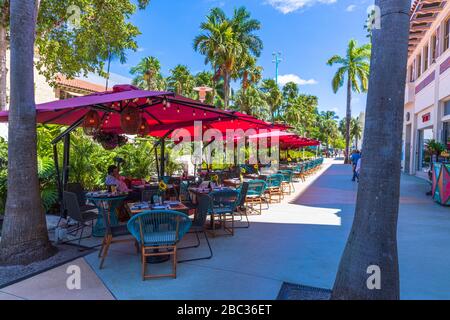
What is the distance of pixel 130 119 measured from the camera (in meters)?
6.05

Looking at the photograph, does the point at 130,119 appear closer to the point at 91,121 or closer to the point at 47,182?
the point at 91,121

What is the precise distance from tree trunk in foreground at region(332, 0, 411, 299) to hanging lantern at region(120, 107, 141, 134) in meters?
4.53

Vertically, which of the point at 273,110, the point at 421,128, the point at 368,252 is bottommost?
the point at 368,252

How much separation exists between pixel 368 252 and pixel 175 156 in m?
12.5

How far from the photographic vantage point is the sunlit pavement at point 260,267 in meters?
3.56

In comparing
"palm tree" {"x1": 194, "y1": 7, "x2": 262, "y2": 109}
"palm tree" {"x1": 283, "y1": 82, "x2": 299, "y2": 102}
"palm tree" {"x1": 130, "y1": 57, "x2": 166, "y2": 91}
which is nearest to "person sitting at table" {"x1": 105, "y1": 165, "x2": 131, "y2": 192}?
"palm tree" {"x1": 194, "y1": 7, "x2": 262, "y2": 109}

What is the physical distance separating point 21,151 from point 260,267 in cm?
363

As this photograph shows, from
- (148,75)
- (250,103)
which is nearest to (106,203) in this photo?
(250,103)

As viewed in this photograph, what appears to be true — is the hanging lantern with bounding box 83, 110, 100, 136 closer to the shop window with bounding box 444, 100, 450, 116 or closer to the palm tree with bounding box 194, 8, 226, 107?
the shop window with bounding box 444, 100, 450, 116

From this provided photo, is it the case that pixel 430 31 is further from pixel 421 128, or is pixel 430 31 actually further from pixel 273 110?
pixel 273 110

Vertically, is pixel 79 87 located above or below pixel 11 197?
above

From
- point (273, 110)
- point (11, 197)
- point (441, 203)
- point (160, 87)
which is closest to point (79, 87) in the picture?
point (160, 87)

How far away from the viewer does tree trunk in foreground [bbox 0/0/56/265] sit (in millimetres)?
4254
